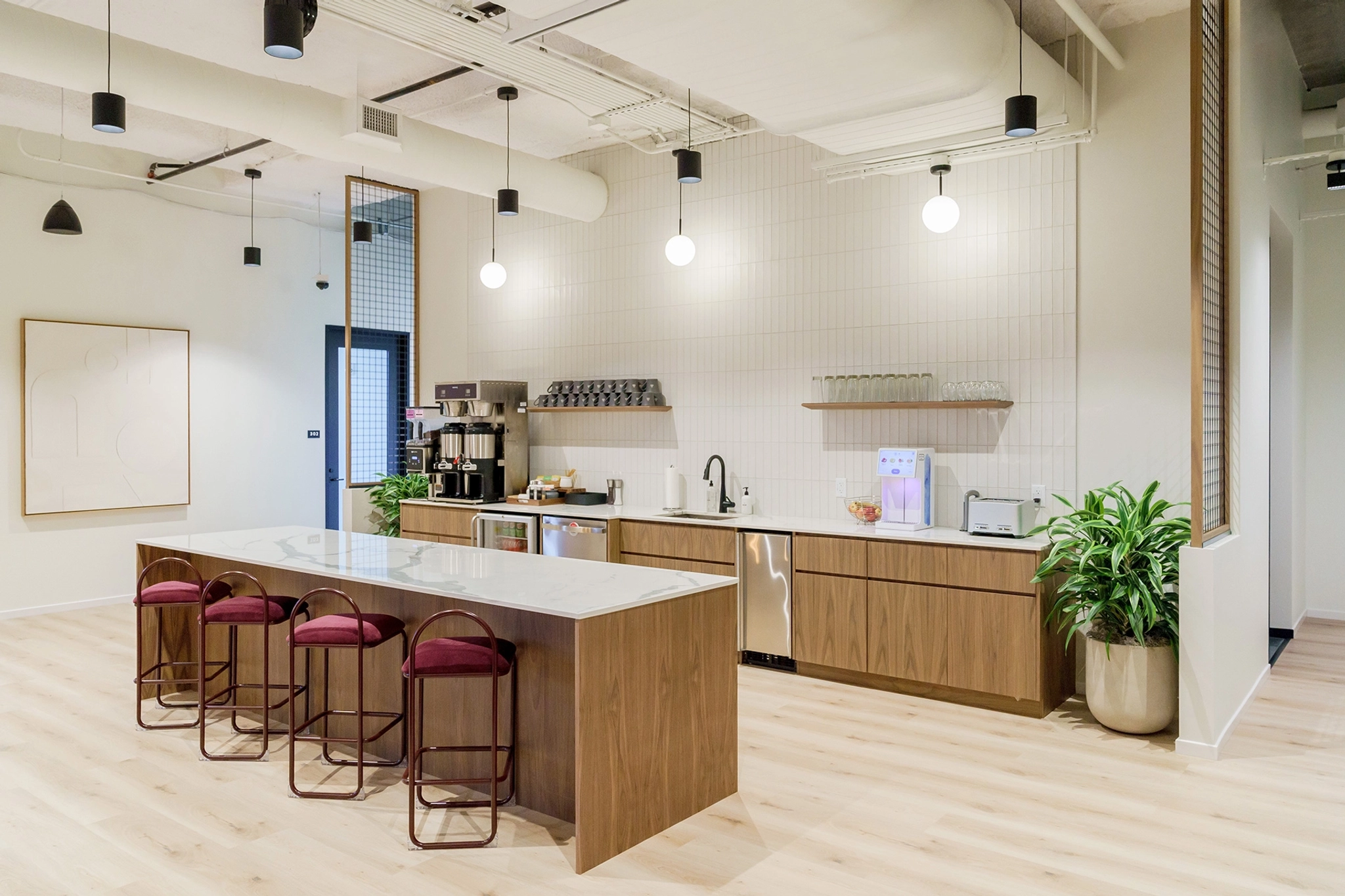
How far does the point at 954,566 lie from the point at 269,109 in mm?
4475

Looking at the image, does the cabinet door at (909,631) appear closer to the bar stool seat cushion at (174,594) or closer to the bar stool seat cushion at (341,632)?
the bar stool seat cushion at (341,632)

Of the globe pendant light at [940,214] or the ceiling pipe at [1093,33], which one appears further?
the globe pendant light at [940,214]

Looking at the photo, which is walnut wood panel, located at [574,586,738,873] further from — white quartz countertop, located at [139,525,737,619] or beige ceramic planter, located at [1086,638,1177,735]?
beige ceramic planter, located at [1086,638,1177,735]

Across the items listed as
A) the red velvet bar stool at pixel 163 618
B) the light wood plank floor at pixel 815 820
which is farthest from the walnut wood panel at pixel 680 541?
the red velvet bar stool at pixel 163 618

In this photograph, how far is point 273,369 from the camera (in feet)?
28.0

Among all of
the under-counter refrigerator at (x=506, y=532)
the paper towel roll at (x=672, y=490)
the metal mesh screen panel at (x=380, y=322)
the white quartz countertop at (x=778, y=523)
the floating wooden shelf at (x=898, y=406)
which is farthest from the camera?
the metal mesh screen panel at (x=380, y=322)

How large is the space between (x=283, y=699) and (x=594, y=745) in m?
2.34

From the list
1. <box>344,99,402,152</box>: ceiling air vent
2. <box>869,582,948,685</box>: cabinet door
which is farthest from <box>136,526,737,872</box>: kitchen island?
<box>344,99,402,152</box>: ceiling air vent

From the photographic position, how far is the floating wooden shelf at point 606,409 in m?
6.43

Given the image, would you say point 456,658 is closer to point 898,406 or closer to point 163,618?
point 163,618

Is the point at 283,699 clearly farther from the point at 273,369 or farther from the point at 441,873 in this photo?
the point at 273,369

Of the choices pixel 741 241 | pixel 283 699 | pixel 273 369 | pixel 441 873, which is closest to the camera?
pixel 441 873

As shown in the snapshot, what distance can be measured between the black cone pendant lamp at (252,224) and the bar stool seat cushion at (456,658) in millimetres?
5742

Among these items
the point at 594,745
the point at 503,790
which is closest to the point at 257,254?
the point at 503,790
